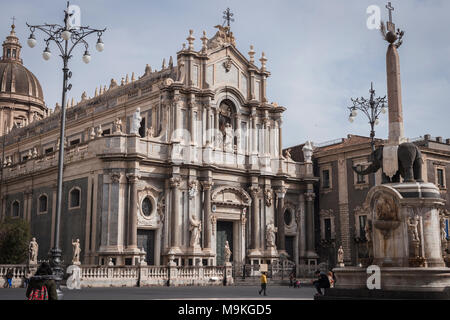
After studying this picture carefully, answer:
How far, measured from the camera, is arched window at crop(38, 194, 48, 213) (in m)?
42.8

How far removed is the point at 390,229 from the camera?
17141 millimetres

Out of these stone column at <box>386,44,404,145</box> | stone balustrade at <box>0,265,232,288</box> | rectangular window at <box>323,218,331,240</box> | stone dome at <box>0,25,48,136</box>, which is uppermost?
stone dome at <box>0,25,48,136</box>

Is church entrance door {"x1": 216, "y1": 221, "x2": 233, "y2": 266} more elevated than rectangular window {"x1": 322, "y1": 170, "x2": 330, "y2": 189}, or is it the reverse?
rectangular window {"x1": 322, "y1": 170, "x2": 330, "y2": 189}

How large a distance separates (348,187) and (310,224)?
4.19 m

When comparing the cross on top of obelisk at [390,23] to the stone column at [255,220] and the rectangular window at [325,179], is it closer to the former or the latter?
the stone column at [255,220]

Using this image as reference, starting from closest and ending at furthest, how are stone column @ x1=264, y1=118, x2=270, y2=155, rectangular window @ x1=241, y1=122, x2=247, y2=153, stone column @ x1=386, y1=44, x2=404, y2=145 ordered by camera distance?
stone column @ x1=386, y1=44, x2=404, y2=145
rectangular window @ x1=241, y1=122, x2=247, y2=153
stone column @ x1=264, y1=118, x2=270, y2=155

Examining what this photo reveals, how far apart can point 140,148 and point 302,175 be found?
48.3 feet

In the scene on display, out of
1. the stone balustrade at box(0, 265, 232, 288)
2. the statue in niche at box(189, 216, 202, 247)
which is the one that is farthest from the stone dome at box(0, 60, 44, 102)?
the stone balustrade at box(0, 265, 232, 288)

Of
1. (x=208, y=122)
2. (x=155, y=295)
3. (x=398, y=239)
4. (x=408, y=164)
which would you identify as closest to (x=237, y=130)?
(x=208, y=122)

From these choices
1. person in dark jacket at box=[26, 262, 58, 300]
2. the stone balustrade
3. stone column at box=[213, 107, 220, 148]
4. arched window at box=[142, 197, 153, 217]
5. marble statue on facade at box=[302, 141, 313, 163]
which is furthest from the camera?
marble statue on facade at box=[302, 141, 313, 163]

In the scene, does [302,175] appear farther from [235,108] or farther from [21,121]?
[21,121]

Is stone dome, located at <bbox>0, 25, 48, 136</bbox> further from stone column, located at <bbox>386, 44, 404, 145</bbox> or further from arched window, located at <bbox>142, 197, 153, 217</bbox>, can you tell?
stone column, located at <bbox>386, 44, 404, 145</bbox>

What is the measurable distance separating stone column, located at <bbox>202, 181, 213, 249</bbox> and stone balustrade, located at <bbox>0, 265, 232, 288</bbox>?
387cm
